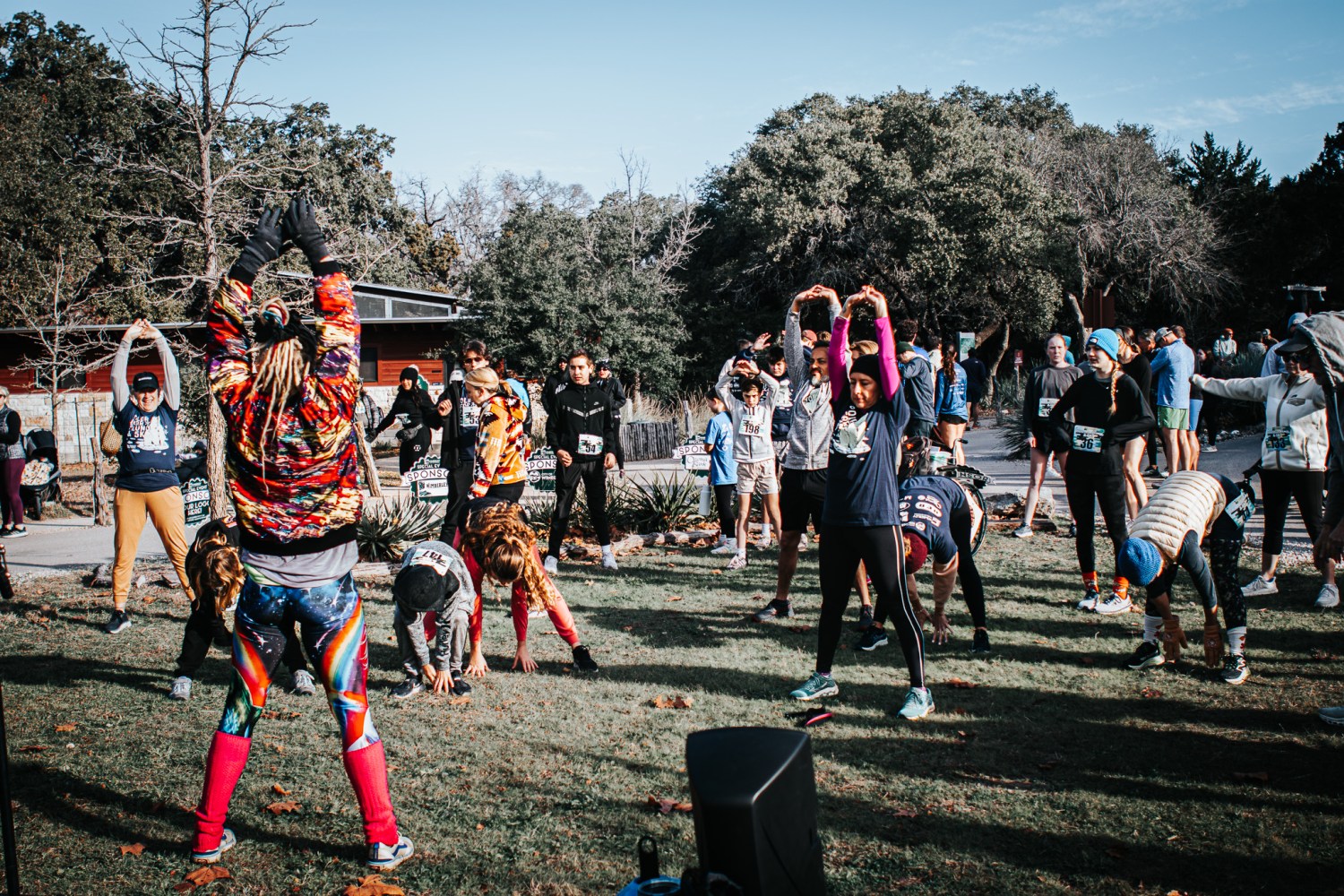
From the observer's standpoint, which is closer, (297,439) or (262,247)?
(297,439)

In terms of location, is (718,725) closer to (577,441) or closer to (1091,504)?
(1091,504)

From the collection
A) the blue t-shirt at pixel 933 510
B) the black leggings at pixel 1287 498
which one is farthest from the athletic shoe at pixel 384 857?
the black leggings at pixel 1287 498

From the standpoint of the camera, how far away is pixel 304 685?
5.76 metres

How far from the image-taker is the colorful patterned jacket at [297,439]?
11.6 feet

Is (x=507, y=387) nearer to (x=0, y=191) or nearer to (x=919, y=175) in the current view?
(x=0, y=191)

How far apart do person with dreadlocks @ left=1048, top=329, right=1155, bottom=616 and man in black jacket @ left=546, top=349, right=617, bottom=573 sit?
4124 millimetres

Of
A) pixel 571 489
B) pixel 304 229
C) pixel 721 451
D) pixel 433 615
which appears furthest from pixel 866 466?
pixel 721 451

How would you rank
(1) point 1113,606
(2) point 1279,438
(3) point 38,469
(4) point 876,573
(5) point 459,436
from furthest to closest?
(3) point 38,469
(5) point 459,436
(1) point 1113,606
(2) point 1279,438
(4) point 876,573

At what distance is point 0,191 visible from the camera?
21.7 m

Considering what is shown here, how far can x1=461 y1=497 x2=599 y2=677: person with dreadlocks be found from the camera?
551cm

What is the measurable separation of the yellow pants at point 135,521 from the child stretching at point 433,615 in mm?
2793

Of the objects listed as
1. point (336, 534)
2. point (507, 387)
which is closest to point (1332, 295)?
point (507, 387)

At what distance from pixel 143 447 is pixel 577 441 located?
3618mm

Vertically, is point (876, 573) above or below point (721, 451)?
below
